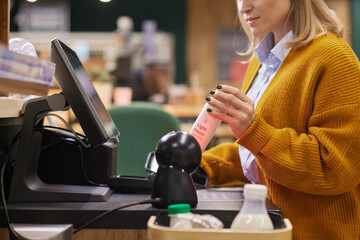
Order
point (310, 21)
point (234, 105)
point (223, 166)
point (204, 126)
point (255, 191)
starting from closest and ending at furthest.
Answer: point (255, 191), point (234, 105), point (204, 126), point (310, 21), point (223, 166)

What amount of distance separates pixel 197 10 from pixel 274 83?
23.7 ft

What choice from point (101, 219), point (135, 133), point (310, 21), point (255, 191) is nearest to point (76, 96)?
point (101, 219)

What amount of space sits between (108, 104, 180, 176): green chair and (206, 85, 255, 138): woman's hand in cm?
101

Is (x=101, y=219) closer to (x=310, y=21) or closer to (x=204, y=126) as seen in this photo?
(x=204, y=126)

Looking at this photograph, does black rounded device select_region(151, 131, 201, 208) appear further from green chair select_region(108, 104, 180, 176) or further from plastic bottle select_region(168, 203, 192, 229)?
green chair select_region(108, 104, 180, 176)

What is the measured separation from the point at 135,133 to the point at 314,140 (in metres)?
1.11

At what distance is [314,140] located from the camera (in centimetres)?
97

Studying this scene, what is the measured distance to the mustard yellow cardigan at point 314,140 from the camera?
961 millimetres

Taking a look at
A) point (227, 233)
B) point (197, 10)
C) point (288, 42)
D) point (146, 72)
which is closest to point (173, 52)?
point (197, 10)

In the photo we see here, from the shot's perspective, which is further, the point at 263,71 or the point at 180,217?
the point at 263,71

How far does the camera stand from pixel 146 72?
4750mm

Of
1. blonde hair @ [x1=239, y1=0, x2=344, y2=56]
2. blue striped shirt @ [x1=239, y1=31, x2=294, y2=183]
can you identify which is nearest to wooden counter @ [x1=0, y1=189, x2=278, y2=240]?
blue striped shirt @ [x1=239, y1=31, x2=294, y2=183]

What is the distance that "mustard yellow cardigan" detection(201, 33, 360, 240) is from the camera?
96cm

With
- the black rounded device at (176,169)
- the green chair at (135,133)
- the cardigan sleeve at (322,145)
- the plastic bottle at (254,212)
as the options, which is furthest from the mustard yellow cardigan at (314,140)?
the green chair at (135,133)
